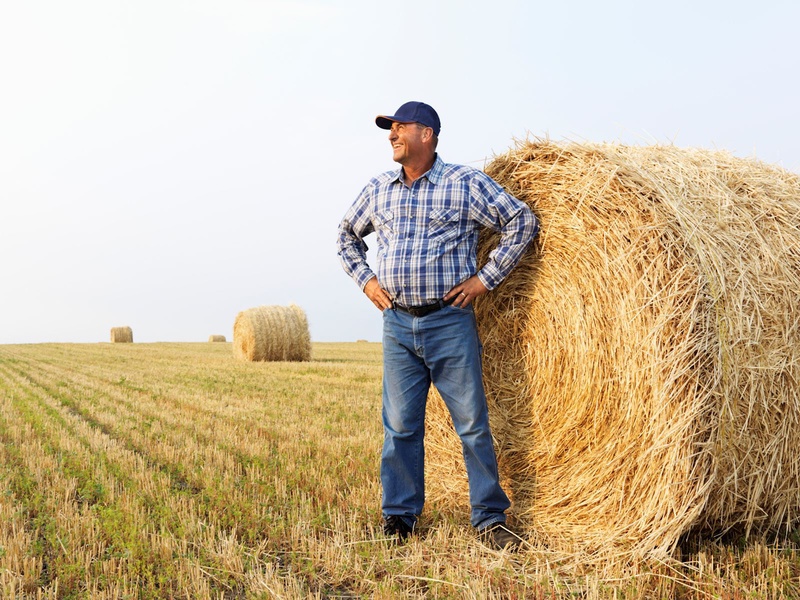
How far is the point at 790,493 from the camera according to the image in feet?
12.8

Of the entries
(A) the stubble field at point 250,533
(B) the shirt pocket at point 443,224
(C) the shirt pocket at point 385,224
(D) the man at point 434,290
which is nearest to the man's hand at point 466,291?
(D) the man at point 434,290

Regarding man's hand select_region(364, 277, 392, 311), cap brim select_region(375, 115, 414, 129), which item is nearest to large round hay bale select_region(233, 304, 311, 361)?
man's hand select_region(364, 277, 392, 311)

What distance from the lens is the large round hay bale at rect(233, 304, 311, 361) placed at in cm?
1769

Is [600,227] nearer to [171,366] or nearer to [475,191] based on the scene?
[475,191]

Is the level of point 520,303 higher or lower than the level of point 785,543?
higher

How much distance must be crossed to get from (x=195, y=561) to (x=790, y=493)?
334 centimetres

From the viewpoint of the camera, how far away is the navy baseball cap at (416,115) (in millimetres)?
4070

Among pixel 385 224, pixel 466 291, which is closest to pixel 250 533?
pixel 466 291

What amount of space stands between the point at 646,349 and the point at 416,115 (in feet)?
6.18

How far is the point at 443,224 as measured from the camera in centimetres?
404

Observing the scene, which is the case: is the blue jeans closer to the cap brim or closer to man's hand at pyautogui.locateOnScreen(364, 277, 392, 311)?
man's hand at pyautogui.locateOnScreen(364, 277, 392, 311)

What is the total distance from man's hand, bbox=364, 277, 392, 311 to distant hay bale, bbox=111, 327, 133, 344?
3235 centimetres

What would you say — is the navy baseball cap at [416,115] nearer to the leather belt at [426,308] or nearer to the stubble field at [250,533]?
the leather belt at [426,308]

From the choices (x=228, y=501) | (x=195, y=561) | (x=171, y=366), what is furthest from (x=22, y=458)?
(x=171, y=366)
